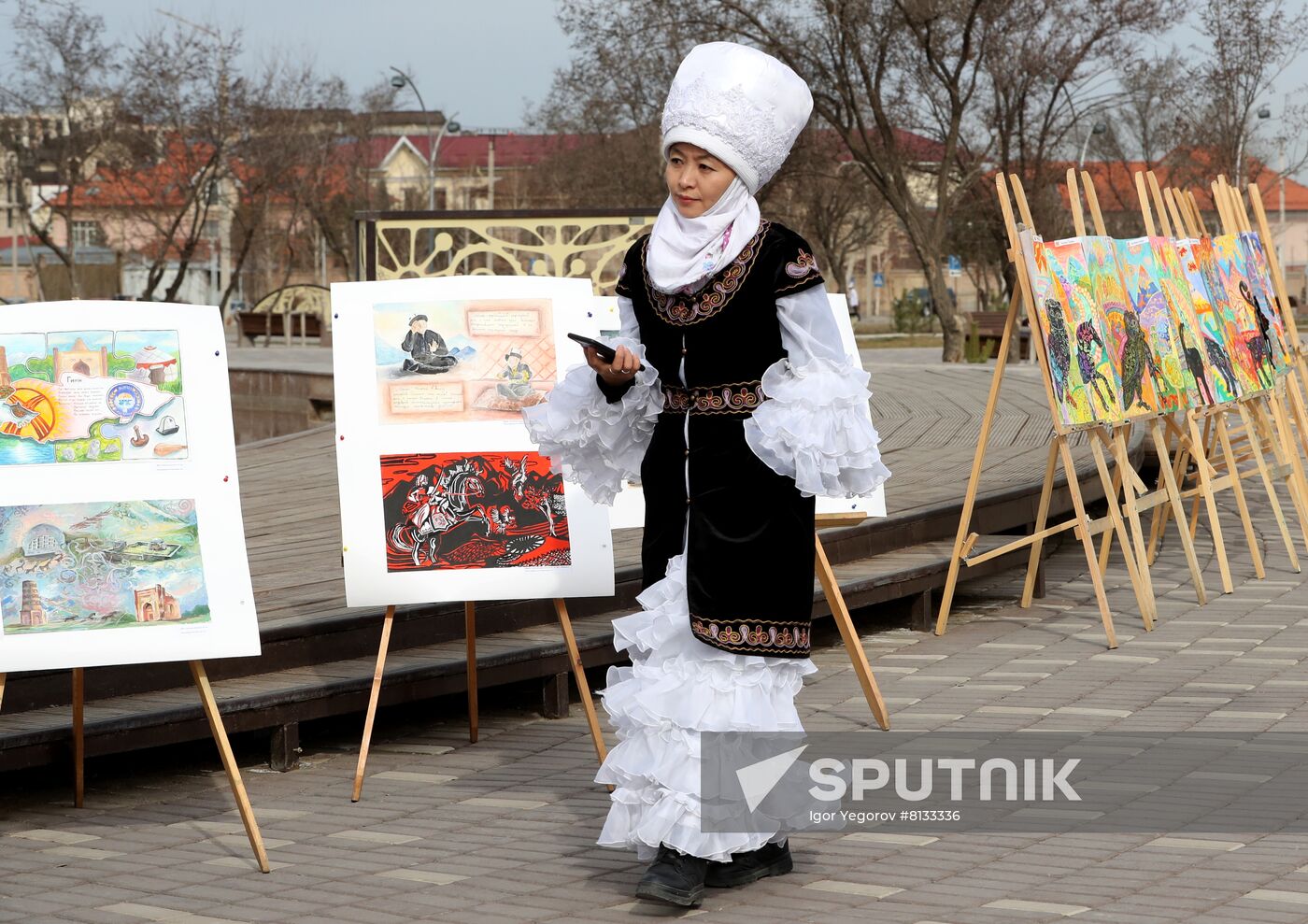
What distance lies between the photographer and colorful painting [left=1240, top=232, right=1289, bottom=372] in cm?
985

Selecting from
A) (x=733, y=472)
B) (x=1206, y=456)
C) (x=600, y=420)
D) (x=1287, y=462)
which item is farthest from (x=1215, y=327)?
(x=733, y=472)

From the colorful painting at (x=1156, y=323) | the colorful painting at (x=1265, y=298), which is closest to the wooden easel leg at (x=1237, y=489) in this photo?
the colorful painting at (x=1156, y=323)

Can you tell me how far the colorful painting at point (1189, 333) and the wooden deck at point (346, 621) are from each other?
0.98 metres

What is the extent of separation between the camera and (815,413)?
3.90 meters

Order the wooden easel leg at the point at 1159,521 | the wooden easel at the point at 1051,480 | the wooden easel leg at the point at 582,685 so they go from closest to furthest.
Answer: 1. the wooden easel leg at the point at 582,685
2. the wooden easel at the point at 1051,480
3. the wooden easel leg at the point at 1159,521

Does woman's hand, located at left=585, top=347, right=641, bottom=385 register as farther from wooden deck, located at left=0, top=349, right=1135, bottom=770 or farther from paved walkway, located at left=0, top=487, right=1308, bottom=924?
wooden deck, located at left=0, top=349, right=1135, bottom=770

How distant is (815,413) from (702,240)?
1.60 feet

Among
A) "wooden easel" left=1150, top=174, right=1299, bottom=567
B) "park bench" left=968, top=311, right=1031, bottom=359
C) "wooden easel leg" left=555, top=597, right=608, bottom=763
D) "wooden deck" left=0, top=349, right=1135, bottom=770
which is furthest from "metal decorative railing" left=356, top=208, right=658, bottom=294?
"park bench" left=968, top=311, right=1031, bottom=359

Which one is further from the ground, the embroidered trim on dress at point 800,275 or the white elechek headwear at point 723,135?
the white elechek headwear at point 723,135

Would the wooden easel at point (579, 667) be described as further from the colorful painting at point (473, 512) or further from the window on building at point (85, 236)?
the window on building at point (85, 236)

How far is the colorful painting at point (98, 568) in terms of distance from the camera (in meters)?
4.36

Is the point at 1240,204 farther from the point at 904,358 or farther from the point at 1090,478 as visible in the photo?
the point at 904,358

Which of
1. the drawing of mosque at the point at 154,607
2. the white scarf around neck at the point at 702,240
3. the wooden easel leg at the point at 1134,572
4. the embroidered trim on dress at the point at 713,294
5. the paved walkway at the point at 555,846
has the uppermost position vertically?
the white scarf around neck at the point at 702,240

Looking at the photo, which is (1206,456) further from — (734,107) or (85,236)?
(85,236)
